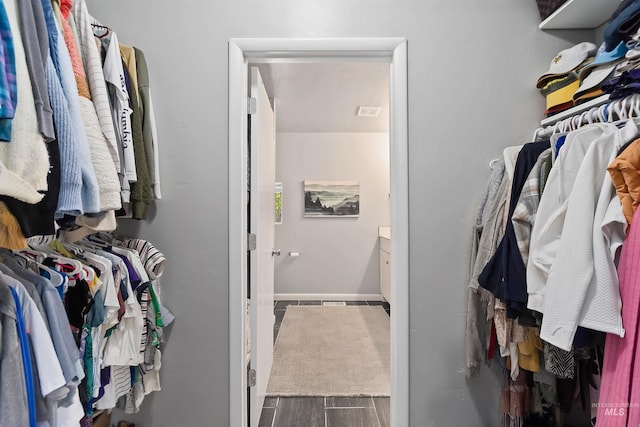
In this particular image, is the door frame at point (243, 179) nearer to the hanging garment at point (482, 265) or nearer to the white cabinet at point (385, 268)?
the hanging garment at point (482, 265)

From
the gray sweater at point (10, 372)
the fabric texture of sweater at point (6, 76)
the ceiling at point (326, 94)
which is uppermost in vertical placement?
the ceiling at point (326, 94)

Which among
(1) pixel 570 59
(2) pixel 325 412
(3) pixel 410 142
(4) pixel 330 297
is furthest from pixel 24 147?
(4) pixel 330 297

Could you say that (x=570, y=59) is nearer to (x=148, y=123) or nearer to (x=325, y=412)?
(x=148, y=123)

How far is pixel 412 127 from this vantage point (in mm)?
1673

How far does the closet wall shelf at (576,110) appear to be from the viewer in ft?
4.03

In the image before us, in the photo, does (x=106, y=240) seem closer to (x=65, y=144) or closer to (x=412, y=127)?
(x=65, y=144)

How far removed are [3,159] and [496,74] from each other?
1.81m

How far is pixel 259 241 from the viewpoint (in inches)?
76.1

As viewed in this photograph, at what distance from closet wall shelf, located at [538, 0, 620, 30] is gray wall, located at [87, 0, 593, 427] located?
5cm

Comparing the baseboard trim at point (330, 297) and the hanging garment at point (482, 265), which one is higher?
the hanging garment at point (482, 265)

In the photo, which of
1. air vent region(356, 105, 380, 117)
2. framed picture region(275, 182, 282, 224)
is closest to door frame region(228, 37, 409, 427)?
air vent region(356, 105, 380, 117)

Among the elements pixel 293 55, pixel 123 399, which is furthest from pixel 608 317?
pixel 123 399

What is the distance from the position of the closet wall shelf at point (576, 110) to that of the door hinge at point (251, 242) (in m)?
1.45

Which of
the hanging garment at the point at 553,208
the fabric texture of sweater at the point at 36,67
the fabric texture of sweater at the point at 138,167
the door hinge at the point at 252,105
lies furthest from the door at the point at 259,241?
the hanging garment at the point at 553,208
